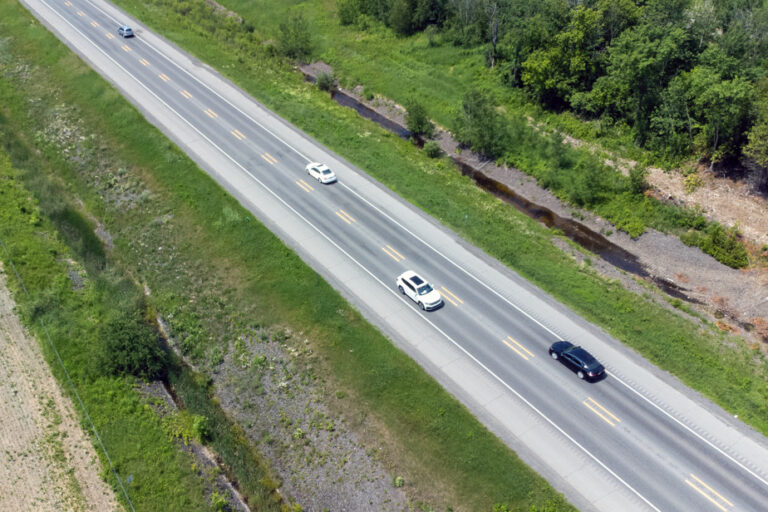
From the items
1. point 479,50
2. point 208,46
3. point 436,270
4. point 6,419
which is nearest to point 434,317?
point 436,270

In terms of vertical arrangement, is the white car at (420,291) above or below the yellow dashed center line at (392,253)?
above

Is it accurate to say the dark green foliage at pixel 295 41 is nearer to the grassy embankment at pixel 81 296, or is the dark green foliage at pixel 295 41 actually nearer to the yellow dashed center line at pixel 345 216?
the grassy embankment at pixel 81 296

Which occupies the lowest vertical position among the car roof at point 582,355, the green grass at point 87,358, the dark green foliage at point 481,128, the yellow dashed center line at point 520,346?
the green grass at point 87,358

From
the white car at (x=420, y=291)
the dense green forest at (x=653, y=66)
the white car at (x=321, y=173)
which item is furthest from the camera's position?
the white car at (x=321, y=173)

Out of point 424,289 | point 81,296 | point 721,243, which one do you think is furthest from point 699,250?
point 81,296

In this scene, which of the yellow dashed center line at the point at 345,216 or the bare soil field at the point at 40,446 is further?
the yellow dashed center line at the point at 345,216

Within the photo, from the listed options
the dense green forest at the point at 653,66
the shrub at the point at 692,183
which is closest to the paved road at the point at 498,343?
the shrub at the point at 692,183

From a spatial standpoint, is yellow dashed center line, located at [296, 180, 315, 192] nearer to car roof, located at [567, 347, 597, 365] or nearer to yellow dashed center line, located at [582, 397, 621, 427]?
car roof, located at [567, 347, 597, 365]

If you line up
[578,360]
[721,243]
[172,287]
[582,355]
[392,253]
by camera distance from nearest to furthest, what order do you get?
[578,360]
[582,355]
[172,287]
[392,253]
[721,243]

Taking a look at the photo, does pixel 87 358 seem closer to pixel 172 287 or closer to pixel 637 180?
pixel 172 287
